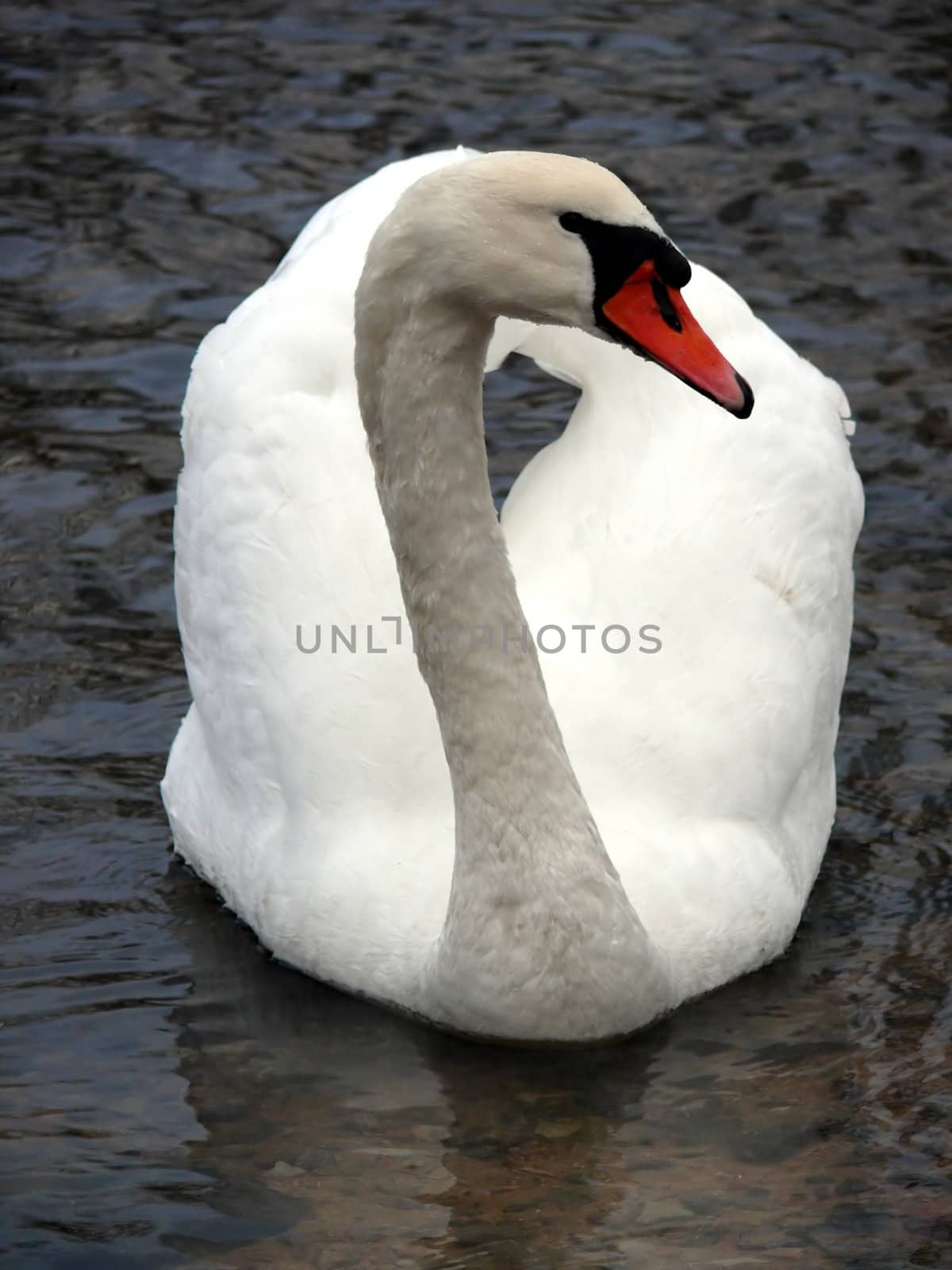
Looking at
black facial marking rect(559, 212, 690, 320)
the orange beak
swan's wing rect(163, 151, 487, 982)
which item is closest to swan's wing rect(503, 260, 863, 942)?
swan's wing rect(163, 151, 487, 982)

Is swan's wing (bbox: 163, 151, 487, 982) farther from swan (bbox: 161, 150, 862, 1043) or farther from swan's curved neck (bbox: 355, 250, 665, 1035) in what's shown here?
swan's curved neck (bbox: 355, 250, 665, 1035)

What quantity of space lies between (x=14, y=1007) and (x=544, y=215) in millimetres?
2669

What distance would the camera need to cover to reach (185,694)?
8164 millimetres

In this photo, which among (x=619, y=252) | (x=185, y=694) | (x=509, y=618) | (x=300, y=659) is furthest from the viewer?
(x=185, y=694)

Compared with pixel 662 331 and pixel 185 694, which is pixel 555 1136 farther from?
pixel 185 694

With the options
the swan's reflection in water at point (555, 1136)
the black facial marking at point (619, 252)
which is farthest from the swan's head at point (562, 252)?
the swan's reflection in water at point (555, 1136)

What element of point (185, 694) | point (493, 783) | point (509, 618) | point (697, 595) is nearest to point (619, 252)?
point (509, 618)

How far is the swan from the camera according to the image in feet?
17.5

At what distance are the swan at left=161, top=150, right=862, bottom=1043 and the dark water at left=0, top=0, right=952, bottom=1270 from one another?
25 cm

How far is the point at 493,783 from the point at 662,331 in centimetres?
131

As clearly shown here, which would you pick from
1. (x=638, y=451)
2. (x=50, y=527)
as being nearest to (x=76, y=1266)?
(x=638, y=451)

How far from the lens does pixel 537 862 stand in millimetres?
5988

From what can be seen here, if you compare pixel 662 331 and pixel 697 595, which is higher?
pixel 662 331

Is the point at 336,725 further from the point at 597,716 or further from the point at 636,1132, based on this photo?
the point at 636,1132
